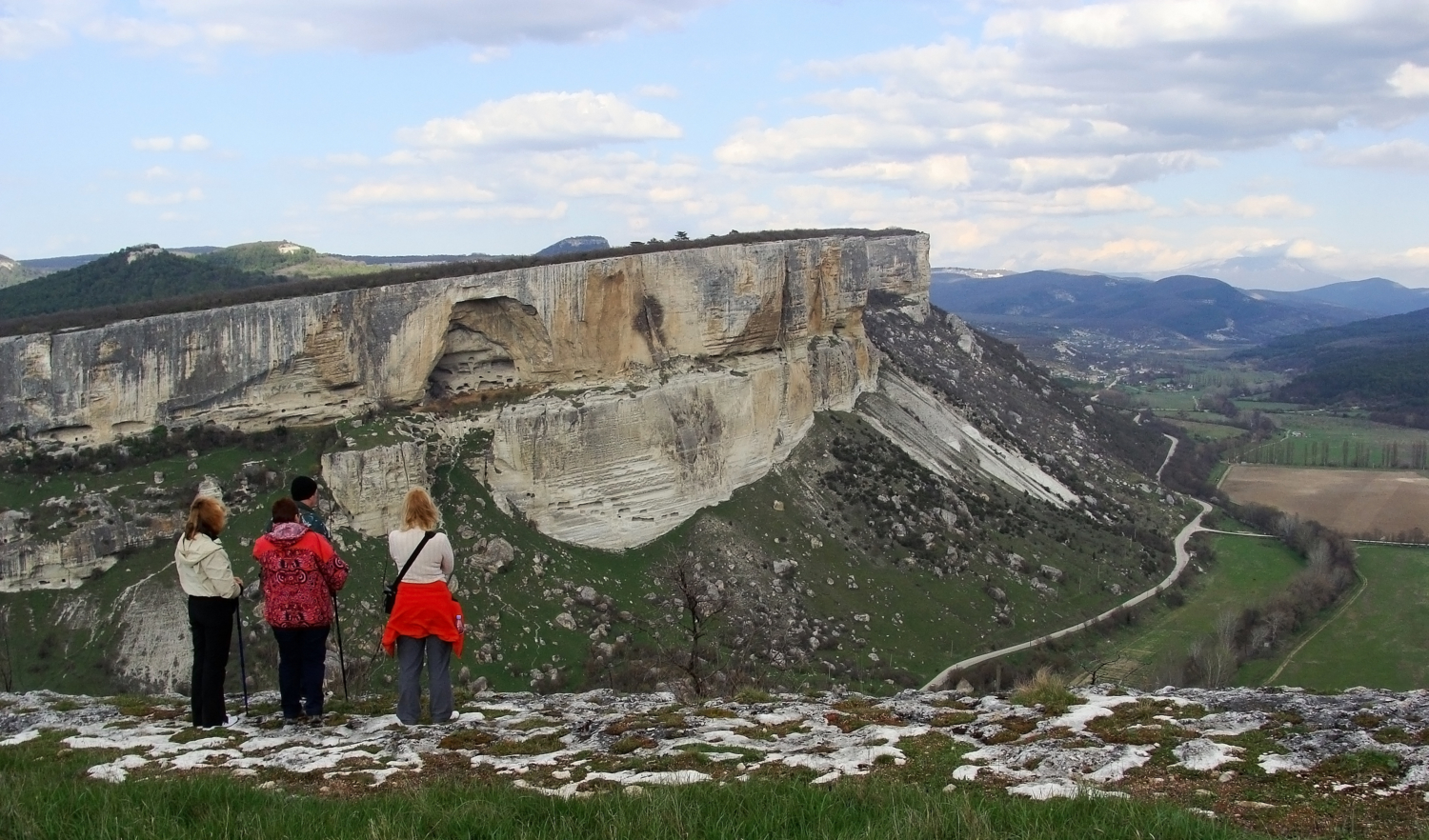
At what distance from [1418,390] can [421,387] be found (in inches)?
5361

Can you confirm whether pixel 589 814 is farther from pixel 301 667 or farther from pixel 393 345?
pixel 393 345

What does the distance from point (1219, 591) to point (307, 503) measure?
51.5m

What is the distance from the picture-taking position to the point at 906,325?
237ft

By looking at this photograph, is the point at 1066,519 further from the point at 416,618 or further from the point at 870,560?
the point at 416,618

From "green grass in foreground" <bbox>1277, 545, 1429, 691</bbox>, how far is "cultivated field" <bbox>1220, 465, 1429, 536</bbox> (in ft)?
40.0

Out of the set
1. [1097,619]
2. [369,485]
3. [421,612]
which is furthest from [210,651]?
[1097,619]

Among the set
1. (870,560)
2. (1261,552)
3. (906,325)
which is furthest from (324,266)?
(1261,552)

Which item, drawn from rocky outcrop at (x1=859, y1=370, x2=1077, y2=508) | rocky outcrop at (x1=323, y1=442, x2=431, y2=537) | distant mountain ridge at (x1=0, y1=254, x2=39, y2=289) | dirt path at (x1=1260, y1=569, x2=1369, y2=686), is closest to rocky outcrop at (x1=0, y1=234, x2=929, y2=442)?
rocky outcrop at (x1=323, y1=442, x2=431, y2=537)

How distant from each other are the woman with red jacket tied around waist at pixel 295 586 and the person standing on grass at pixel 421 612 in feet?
2.33

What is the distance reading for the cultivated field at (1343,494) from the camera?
67.7m

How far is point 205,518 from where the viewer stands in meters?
9.28

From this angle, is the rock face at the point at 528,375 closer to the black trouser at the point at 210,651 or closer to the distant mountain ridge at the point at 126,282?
the distant mountain ridge at the point at 126,282

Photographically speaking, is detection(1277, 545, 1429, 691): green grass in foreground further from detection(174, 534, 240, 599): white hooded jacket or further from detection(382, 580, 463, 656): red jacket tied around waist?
detection(174, 534, 240, 599): white hooded jacket

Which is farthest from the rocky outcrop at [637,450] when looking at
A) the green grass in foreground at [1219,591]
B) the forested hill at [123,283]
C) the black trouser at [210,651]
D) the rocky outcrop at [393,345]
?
the black trouser at [210,651]
